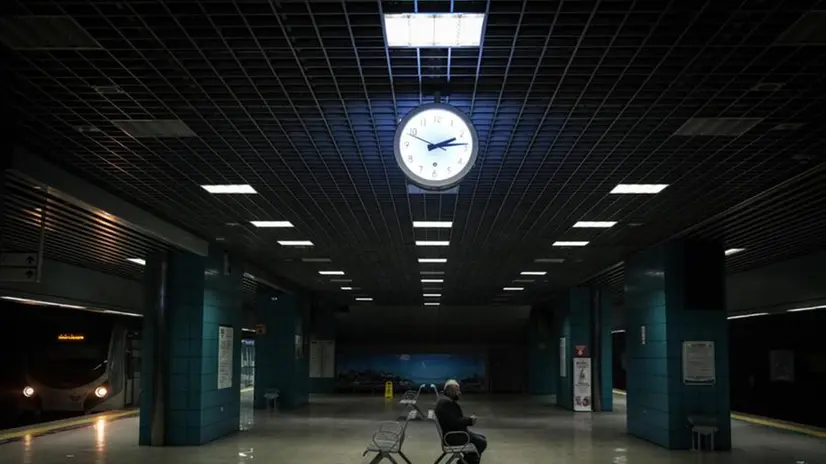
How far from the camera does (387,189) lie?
31.3 ft

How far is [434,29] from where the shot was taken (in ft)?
16.1

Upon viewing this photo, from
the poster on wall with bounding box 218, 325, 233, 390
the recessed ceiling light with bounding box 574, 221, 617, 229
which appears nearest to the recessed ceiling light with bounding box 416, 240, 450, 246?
the recessed ceiling light with bounding box 574, 221, 617, 229

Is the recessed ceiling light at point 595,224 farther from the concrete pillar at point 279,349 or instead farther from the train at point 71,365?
the train at point 71,365

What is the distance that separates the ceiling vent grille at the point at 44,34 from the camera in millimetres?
4730

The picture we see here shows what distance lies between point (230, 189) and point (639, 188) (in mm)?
4733

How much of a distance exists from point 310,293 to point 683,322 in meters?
14.6

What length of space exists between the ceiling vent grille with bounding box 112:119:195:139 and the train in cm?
1564

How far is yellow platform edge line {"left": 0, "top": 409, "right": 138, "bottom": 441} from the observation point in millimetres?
14744

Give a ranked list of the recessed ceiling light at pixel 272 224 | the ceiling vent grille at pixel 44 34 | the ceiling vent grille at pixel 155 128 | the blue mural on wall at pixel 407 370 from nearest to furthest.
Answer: the ceiling vent grille at pixel 44 34 < the ceiling vent grille at pixel 155 128 < the recessed ceiling light at pixel 272 224 < the blue mural on wall at pixel 407 370

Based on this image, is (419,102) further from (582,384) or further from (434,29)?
(582,384)

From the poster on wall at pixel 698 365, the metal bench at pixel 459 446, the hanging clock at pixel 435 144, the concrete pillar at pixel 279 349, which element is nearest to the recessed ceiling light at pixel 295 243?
the metal bench at pixel 459 446

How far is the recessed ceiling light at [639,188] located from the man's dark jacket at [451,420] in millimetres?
3147

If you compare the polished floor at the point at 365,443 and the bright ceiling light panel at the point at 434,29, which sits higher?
the bright ceiling light panel at the point at 434,29

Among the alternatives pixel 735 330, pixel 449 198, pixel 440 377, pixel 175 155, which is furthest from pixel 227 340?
pixel 440 377
